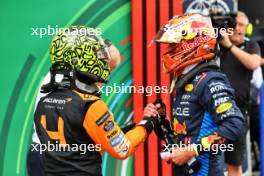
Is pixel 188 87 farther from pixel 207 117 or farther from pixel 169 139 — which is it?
pixel 169 139

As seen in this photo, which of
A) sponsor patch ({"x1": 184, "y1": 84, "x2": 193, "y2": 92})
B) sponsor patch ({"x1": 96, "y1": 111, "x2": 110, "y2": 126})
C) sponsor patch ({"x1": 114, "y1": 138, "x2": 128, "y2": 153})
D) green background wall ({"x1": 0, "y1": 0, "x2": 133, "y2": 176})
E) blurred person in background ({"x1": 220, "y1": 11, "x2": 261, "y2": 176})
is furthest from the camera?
blurred person in background ({"x1": 220, "y1": 11, "x2": 261, "y2": 176})

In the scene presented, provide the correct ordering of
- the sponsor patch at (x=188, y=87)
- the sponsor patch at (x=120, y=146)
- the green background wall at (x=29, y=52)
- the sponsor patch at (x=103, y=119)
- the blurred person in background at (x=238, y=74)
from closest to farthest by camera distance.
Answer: the sponsor patch at (x=103, y=119) < the sponsor patch at (x=120, y=146) < the sponsor patch at (x=188, y=87) < the green background wall at (x=29, y=52) < the blurred person in background at (x=238, y=74)

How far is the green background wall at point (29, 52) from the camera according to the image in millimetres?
5266

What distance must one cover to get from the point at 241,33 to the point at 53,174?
116 inches

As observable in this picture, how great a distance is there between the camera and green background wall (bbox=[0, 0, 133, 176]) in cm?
527

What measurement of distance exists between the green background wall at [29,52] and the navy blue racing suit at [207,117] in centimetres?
142

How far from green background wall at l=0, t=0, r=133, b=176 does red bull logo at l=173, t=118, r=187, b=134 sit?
1.44 metres

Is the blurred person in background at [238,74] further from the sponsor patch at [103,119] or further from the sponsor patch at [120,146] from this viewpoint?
the sponsor patch at [103,119]

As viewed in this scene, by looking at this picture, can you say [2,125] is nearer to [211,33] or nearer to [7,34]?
[7,34]

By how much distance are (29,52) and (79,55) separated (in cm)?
180

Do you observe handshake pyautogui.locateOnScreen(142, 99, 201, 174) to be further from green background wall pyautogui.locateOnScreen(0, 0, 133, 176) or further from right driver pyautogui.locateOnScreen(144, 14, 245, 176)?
green background wall pyautogui.locateOnScreen(0, 0, 133, 176)

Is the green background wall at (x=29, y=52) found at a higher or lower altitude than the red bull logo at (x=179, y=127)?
higher

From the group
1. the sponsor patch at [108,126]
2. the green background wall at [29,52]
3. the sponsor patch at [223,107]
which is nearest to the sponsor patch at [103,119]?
the sponsor patch at [108,126]

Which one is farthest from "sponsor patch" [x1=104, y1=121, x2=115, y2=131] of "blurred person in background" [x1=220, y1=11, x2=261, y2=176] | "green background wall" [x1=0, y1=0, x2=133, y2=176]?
"blurred person in background" [x1=220, y1=11, x2=261, y2=176]
